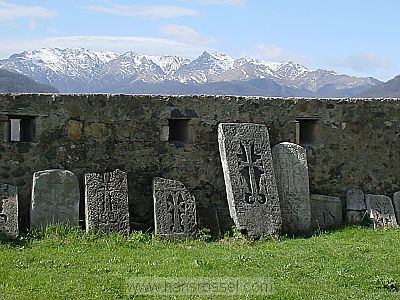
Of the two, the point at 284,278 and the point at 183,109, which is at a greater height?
the point at 183,109

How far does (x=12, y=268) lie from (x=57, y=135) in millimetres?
2806

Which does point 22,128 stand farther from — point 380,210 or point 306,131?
point 380,210

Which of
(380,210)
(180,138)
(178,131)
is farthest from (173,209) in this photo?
(380,210)

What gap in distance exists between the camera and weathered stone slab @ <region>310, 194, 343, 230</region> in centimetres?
1087

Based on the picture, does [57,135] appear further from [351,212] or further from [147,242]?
[351,212]

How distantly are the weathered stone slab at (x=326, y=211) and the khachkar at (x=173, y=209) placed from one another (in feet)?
6.87

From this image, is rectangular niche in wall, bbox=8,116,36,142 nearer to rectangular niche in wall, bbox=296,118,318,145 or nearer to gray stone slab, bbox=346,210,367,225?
rectangular niche in wall, bbox=296,118,318,145

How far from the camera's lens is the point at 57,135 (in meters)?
9.97

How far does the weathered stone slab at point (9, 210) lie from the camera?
9.01 m

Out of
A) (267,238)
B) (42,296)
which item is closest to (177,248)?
(267,238)

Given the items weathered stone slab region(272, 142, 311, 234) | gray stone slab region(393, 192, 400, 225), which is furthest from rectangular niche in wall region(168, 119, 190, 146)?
gray stone slab region(393, 192, 400, 225)

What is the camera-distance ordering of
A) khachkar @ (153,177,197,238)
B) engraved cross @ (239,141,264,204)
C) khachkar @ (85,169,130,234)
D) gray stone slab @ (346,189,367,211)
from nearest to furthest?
khachkar @ (85,169,130,234)
khachkar @ (153,177,197,238)
engraved cross @ (239,141,264,204)
gray stone slab @ (346,189,367,211)

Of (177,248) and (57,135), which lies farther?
(57,135)

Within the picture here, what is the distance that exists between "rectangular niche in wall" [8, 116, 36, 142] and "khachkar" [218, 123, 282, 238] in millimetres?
2751
